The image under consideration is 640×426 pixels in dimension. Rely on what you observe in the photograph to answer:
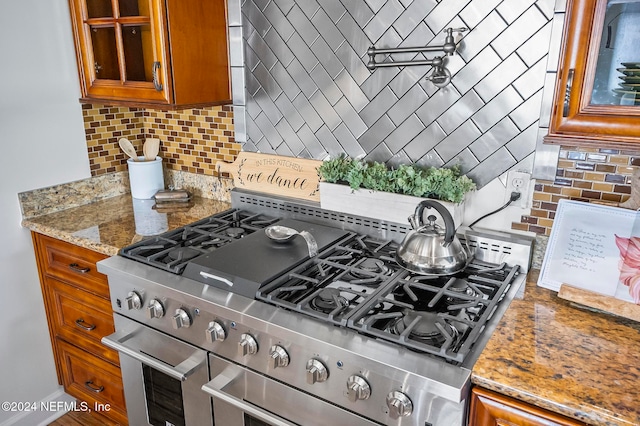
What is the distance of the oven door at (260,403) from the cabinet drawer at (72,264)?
0.72 m

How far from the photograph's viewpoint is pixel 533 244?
5.33 feet

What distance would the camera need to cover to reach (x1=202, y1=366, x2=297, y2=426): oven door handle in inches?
54.2

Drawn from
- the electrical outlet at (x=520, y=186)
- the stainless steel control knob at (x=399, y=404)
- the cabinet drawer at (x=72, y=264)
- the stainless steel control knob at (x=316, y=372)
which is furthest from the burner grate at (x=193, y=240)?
the electrical outlet at (x=520, y=186)

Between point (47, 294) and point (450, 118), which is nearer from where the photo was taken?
point (450, 118)

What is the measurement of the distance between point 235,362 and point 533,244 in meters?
1.03

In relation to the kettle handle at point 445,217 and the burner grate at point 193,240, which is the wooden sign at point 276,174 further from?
the kettle handle at point 445,217

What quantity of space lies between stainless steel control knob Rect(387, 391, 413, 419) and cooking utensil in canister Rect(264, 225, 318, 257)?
0.62 metres

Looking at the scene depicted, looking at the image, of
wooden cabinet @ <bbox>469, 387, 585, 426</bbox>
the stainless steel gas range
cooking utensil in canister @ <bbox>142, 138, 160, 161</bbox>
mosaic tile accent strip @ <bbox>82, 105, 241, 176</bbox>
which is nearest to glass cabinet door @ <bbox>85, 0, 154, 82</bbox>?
mosaic tile accent strip @ <bbox>82, 105, 241, 176</bbox>

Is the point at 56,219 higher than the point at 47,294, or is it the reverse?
the point at 56,219

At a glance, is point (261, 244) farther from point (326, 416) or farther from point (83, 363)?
point (83, 363)

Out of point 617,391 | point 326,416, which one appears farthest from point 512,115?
point 326,416

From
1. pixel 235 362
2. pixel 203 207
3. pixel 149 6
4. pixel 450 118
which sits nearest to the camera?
pixel 235 362

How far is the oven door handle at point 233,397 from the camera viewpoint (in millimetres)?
1377

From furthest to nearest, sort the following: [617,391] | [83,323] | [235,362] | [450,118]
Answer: [83,323] < [450,118] < [235,362] < [617,391]
